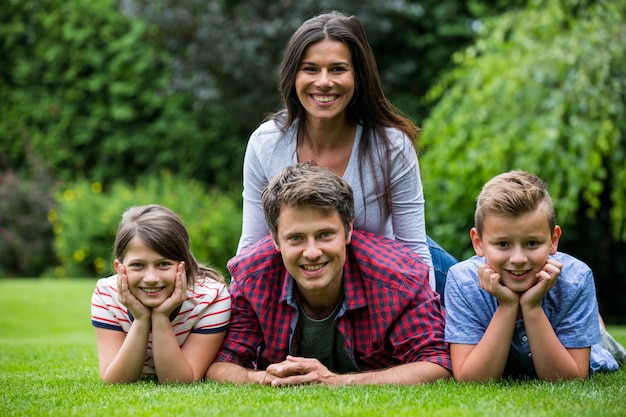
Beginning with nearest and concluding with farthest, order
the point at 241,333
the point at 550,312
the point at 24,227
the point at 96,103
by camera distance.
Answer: the point at 550,312 → the point at 241,333 → the point at 24,227 → the point at 96,103

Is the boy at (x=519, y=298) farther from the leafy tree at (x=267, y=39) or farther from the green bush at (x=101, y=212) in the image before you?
the leafy tree at (x=267, y=39)

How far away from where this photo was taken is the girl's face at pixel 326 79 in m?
4.09

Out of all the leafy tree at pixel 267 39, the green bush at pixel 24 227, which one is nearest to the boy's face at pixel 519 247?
the leafy tree at pixel 267 39

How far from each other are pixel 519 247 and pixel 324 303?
94 centimetres

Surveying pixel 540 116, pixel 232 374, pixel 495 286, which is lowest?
pixel 232 374

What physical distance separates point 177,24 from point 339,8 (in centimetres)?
231

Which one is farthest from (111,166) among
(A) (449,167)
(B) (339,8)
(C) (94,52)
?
(A) (449,167)

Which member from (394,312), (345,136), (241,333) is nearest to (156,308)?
(241,333)

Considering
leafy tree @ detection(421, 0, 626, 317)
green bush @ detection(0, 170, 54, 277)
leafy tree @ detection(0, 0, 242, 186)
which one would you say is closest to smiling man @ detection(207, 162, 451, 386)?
leafy tree @ detection(421, 0, 626, 317)

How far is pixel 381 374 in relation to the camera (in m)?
3.57

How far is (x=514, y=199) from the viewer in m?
3.38

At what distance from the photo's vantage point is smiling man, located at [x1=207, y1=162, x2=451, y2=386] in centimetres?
353

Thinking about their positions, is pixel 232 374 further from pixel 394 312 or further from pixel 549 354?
pixel 549 354

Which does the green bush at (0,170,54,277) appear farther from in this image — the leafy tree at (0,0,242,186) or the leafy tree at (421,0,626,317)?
the leafy tree at (421,0,626,317)
